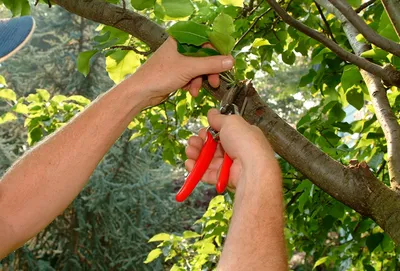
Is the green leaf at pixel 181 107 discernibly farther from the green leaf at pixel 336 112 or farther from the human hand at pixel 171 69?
the human hand at pixel 171 69

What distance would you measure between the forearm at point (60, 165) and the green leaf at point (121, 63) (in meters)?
0.55

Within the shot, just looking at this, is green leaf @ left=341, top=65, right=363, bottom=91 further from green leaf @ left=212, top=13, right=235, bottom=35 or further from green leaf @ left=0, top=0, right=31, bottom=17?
green leaf @ left=0, top=0, right=31, bottom=17

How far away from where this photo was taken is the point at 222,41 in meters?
1.45

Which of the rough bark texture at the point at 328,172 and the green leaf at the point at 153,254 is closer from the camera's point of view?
the rough bark texture at the point at 328,172

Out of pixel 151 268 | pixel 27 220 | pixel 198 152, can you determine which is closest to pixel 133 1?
pixel 198 152

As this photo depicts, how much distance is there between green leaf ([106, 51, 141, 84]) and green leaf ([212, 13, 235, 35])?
2.43 feet

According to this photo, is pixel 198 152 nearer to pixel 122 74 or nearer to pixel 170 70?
pixel 170 70

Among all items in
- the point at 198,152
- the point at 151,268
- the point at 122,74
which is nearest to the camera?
the point at 198,152

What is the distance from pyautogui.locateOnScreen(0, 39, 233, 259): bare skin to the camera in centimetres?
152

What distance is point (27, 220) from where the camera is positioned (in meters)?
1.65

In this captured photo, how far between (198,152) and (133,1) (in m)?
0.52

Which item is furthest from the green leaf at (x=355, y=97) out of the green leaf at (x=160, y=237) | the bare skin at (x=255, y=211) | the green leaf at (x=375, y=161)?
the green leaf at (x=160, y=237)

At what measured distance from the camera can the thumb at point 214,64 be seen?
4.81ft

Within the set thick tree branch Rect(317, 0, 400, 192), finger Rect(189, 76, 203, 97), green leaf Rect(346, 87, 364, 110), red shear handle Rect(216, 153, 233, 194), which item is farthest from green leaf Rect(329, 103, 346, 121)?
red shear handle Rect(216, 153, 233, 194)
